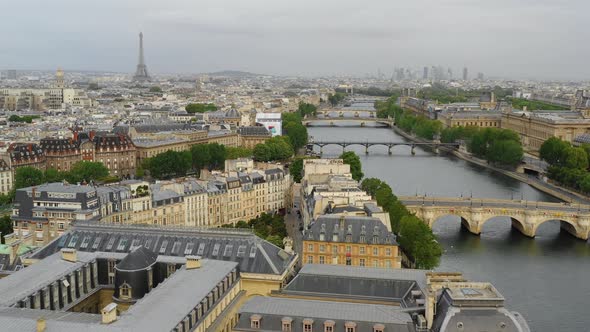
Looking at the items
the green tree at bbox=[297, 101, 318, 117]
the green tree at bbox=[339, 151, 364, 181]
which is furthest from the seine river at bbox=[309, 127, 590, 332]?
the green tree at bbox=[297, 101, 318, 117]

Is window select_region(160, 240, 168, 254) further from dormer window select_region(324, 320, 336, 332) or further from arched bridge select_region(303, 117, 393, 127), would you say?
arched bridge select_region(303, 117, 393, 127)

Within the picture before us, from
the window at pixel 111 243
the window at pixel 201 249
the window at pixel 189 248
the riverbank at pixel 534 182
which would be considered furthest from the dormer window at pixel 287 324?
the riverbank at pixel 534 182

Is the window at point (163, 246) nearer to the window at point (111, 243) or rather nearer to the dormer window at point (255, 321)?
A: the window at point (111, 243)

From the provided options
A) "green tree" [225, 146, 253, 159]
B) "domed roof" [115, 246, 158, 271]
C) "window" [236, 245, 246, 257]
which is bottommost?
"green tree" [225, 146, 253, 159]

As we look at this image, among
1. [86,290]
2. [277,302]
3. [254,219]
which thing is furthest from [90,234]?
[254,219]

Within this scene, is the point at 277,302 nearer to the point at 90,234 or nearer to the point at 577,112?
the point at 90,234

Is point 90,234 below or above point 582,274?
above
